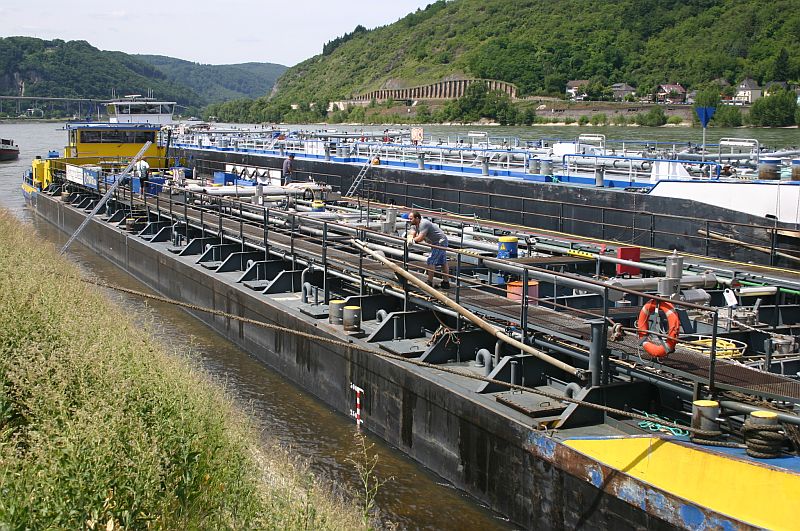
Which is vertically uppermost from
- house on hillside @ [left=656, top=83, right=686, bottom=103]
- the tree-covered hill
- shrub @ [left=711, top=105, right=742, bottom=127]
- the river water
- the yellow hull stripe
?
the tree-covered hill

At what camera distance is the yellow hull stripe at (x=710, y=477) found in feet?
27.9

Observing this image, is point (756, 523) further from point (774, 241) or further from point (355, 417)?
point (774, 241)

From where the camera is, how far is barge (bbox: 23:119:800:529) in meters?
9.38

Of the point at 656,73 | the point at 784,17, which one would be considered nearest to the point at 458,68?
the point at 656,73

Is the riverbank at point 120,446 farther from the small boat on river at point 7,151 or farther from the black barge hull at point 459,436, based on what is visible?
the small boat on river at point 7,151

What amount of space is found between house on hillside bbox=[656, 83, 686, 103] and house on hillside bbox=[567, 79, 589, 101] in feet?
35.4

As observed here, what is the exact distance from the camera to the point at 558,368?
1258 centimetres

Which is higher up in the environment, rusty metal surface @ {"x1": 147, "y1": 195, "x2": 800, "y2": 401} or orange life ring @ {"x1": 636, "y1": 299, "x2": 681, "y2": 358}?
orange life ring @ {"x1": 636, "y1": 299, "x2": 681, "y2": 358}

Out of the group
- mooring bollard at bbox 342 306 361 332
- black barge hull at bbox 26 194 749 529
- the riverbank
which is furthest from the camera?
mooring bollard at bbox 342 306 361 332

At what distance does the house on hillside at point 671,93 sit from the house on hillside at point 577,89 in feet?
35.4

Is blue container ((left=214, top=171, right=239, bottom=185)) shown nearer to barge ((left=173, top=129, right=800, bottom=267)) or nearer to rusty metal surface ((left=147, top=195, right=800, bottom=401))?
barge ((left=173, top=129, right=800, bottom=267))

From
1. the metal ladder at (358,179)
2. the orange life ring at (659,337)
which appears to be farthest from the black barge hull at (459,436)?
the metal ladder at (358,179)

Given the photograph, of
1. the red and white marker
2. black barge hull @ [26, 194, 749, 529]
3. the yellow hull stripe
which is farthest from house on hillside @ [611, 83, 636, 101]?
the yellow hull stripe

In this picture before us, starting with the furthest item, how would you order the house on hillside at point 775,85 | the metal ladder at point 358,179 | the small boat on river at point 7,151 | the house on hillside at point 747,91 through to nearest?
the house on hillside at point 747,91
the house on hillside at point 775,85
the small boat on river at point 7,151
the metal ladder at point 358,179
